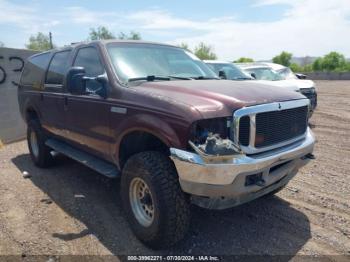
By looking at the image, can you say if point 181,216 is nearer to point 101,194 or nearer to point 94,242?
point 94,242

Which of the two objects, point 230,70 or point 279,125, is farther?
point 230,70

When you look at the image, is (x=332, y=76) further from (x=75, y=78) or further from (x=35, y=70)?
(x=75, y=78)

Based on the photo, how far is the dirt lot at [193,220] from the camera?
130 inches

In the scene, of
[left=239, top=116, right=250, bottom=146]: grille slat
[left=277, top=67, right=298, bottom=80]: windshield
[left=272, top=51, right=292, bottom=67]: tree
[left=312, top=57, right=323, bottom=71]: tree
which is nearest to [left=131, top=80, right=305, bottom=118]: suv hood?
[left=239, top=116, right=250, bottom=146]: grille slat

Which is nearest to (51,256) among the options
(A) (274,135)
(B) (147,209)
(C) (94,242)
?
(C) (94,242)

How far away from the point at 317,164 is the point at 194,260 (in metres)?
3.49

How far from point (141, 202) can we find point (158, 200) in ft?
1.72

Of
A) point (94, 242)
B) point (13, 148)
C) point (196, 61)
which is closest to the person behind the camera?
point (94, 242)

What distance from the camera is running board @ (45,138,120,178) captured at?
388 cm

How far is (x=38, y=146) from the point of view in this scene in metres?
Answer: 5.95

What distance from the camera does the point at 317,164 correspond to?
5.65 metres

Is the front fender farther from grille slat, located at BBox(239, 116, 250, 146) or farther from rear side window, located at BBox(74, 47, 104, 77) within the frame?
rear side window, located at BBox(74, 47, 104, 77)

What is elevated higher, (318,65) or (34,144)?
(318,65)

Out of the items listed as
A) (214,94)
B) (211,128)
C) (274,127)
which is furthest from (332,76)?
(211,128)
